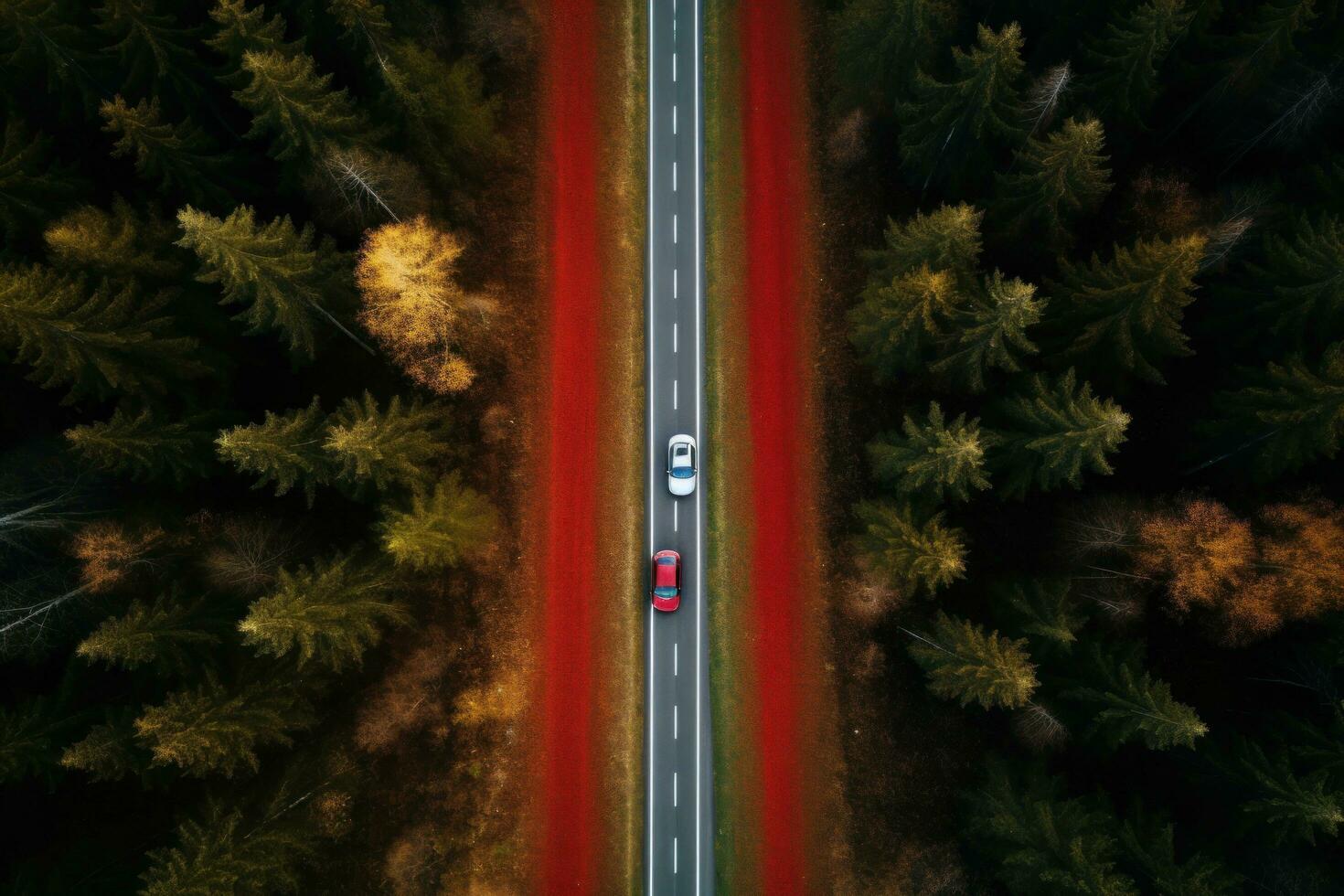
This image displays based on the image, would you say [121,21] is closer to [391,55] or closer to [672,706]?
[391,55]

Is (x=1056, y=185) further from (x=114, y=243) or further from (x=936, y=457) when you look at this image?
(x=114, y=243)

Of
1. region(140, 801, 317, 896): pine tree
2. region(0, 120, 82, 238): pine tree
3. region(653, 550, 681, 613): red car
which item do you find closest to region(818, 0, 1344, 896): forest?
region(653, 550, 681, 613): red car

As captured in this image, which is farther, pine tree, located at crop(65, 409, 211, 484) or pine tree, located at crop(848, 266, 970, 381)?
pine tree, located at crop(848, 266, 970, 381)

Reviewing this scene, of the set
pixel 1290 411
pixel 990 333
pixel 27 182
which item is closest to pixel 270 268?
pixel 27 182

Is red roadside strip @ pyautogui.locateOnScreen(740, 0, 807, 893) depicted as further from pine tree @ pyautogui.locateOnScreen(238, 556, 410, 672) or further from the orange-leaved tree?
pine tree @ pyautogui.locateOnScreen(238, 556, 410, 672)

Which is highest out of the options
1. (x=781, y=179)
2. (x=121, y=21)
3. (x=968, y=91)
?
(x=781, y=179)

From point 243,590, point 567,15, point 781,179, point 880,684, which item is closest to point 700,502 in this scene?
point 880,684

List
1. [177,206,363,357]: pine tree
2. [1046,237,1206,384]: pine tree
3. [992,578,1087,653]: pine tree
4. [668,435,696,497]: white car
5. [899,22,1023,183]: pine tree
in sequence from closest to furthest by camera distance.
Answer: [177,206,363,357]: pine tree
[1046,237,1206,384]: pine tree
[899,22,1023,183]: pine tree
[992,578,1087,653]: pine tree
[668,435,696,497]: white car
